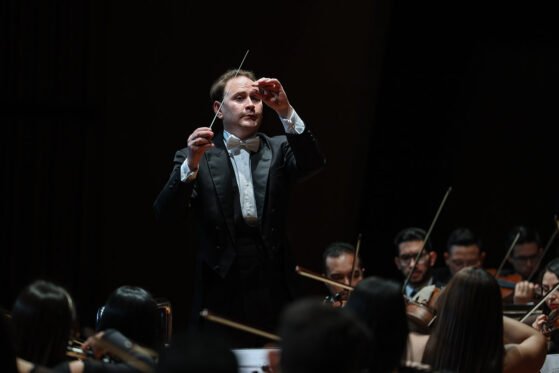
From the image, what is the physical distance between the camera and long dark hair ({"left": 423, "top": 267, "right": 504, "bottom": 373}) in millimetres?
2701

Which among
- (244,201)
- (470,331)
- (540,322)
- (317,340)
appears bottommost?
(540,322)

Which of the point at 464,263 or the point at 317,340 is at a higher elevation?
the point at 317,340

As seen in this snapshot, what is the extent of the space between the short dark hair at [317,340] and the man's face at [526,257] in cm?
406

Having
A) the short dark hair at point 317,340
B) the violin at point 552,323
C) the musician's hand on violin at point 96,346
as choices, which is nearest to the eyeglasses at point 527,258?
the violin at point 552,323

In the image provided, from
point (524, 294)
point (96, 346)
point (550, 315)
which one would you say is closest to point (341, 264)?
point (524, 294)

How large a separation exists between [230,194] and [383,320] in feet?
3.62

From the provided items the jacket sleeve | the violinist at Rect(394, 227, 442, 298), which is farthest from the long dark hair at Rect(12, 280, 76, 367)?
the violinist at Rect(394, 227, 442, 298)

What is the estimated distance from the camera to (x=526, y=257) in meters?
5.89

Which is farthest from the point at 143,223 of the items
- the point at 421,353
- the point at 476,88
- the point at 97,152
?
the point at 421,353

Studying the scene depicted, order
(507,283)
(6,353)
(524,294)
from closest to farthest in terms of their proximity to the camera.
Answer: (6,353) < (524,294) < (507,283)

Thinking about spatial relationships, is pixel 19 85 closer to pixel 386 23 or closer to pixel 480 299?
pixel 386 23

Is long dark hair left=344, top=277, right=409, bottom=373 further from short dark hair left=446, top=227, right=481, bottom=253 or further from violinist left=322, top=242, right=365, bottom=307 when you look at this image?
short dark hair left=446, top=227, right=481, bottom=253

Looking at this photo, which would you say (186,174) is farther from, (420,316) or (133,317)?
(420,316)

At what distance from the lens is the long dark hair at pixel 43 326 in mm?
2477
